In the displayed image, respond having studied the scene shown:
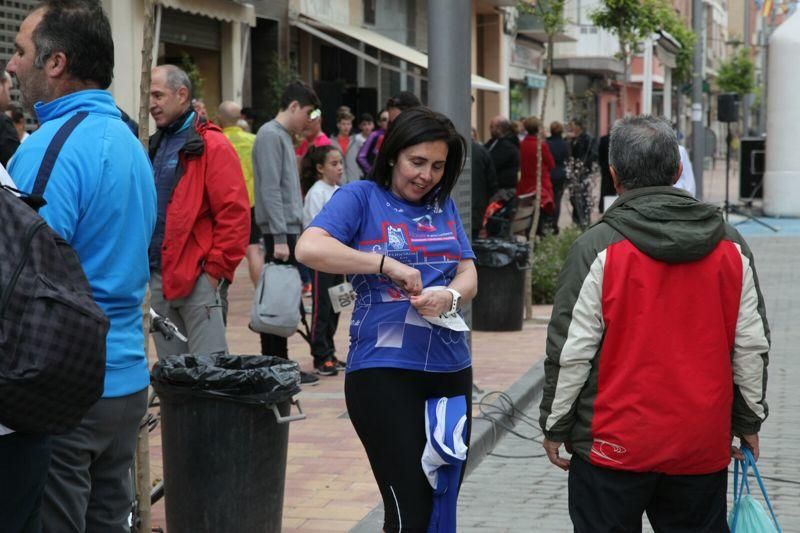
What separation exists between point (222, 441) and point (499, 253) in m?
7.04

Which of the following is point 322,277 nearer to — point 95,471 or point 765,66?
point 95,471

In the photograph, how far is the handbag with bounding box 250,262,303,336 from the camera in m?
7.89

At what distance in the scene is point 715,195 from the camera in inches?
1457

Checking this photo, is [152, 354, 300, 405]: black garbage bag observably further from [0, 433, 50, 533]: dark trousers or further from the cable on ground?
the cable on ground

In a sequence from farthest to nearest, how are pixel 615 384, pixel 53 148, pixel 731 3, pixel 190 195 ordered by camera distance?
pixel 731 3
pixel 190 195
pixel 615 384
pixel 53 148

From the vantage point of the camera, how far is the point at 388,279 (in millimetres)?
4215

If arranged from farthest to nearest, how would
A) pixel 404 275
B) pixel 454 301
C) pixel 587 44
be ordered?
pixel 587 44, pixel 454 301, pixel 404 275

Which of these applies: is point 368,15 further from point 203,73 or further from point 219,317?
point 219,317

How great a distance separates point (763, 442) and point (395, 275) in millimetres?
4284

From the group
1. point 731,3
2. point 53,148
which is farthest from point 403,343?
point 731,3

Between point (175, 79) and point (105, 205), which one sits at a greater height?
point (175, 79)

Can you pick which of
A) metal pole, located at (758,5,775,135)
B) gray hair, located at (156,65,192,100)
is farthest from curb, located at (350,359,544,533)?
metal pole, located at (758,5,775,135)

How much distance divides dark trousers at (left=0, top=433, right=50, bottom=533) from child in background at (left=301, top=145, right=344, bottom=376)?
5.86m

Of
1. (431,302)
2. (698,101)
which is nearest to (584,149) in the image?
(698,101)
